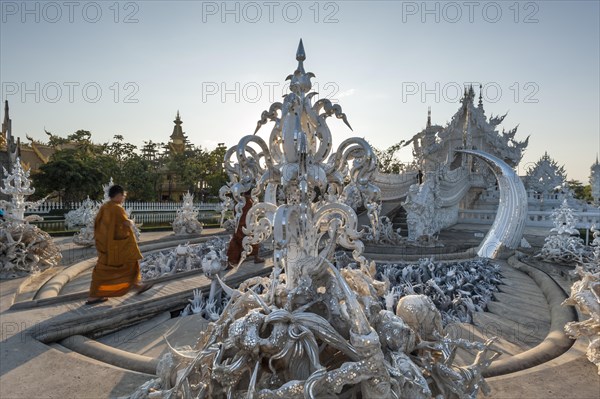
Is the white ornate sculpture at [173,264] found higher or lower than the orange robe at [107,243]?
lower

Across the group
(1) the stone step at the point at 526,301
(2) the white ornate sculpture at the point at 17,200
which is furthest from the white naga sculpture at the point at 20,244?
(1) the stone step at the point at 526,301

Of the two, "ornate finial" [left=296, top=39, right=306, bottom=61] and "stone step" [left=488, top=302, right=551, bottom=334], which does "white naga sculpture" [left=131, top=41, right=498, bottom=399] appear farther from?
"stone step" [left=488, top=302, right=551, bottom=334]

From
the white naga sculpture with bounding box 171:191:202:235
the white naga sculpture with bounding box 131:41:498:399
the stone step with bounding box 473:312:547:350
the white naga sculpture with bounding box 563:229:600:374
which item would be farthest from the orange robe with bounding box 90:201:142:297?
the white naga sculpture with bounding box 171:191:202:235

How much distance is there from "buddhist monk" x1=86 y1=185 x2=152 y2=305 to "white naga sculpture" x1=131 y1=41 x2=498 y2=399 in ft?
12.9

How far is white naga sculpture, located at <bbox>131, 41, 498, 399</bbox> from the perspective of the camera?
6.57 feet

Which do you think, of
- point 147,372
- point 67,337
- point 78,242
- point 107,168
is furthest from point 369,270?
point 107,168

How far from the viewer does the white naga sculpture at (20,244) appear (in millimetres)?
7418

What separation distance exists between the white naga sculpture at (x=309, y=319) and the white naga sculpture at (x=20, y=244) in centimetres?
697

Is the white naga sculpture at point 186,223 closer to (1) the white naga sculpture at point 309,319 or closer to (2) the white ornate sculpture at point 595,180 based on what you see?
(1) the white naga sculpture at point 309,319

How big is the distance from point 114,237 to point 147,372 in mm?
3327

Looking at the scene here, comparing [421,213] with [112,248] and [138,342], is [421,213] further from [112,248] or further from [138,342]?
[138,342]

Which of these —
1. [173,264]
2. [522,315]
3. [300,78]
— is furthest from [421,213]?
[300,78]

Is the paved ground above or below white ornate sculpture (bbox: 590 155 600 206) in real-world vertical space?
below

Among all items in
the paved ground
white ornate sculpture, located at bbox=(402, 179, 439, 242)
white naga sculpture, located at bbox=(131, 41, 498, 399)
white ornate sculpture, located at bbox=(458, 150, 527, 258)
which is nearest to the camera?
white naga sculpture, located at bbox=(131, 41, 498, 399)
